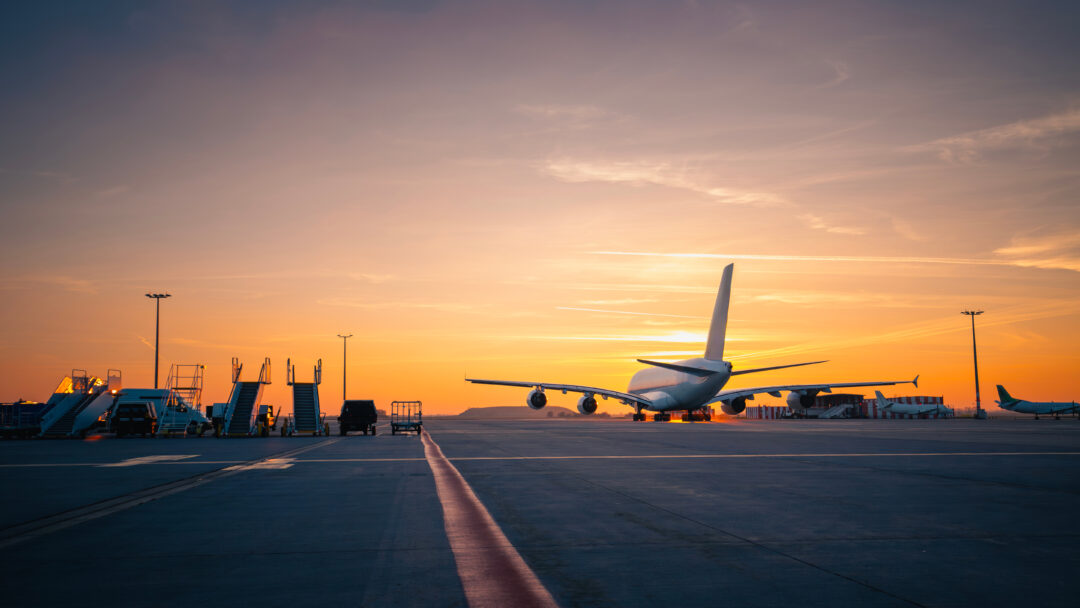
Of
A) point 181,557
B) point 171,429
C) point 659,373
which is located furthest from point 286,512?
point 659,373

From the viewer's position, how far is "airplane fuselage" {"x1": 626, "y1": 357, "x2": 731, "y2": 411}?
55469 mm

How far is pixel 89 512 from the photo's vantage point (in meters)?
10.6

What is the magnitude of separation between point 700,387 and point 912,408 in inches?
2490

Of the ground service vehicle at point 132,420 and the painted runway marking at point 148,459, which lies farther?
the ground service vehicle at point 132,420

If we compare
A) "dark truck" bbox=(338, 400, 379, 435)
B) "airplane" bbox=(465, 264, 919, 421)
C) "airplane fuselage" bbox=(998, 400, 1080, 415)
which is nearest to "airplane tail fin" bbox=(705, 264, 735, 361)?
"airplane" bbox=(465, 264, 919, 421)

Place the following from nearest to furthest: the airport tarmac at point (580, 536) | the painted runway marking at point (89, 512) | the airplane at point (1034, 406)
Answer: the airport tarmac at point (580, 536) → the painted runway marking at point (89, 512) → the airplane at point (1034, 406)

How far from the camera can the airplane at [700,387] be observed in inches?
2183

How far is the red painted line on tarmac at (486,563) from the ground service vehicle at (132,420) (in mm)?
39424

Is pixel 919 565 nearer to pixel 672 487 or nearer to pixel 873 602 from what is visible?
pixel 873 602

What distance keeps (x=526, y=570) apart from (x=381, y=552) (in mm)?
1689

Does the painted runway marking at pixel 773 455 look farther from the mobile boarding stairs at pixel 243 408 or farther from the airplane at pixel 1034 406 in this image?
the airplane at pixel 1034 406

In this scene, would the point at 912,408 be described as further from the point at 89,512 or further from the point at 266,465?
the point at 89,512

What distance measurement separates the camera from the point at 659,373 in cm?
7019

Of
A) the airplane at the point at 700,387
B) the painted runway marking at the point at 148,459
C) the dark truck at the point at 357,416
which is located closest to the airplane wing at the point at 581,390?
the airplane at the point at 700,387
